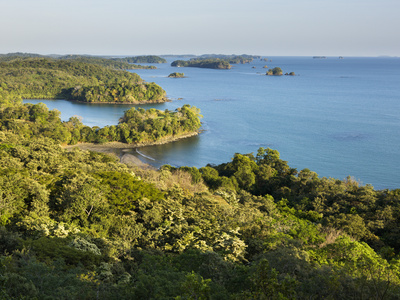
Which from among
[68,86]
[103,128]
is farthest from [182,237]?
[68,86]

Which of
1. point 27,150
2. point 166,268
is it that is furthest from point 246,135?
point 166,268

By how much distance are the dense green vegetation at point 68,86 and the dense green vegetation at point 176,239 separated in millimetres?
70942

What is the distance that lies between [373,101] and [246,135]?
147 ft

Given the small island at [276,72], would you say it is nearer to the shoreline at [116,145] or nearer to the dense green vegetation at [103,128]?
the dense green vegetation at [103,128]

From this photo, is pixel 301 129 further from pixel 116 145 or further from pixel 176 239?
pixel 176 239

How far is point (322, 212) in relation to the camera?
2222 cm

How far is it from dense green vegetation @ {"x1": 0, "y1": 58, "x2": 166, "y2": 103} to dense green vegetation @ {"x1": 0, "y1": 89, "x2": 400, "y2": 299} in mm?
70942

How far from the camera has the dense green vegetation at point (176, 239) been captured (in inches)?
310

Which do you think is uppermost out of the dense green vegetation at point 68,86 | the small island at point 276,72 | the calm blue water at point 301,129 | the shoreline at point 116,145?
the small island at point 276,72

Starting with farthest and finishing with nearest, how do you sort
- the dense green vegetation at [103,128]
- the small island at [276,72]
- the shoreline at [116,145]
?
the small island at [276,72] < the shoreline at [116,145] < the dense green vegetation at [103,128]

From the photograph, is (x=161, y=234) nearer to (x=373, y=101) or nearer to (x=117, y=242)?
(x=117, y=242)

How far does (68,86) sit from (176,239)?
105 m

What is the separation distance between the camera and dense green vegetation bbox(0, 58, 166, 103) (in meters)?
93.7

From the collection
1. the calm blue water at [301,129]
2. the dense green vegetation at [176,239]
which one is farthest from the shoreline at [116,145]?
the dense green vegetation at [176,239]
